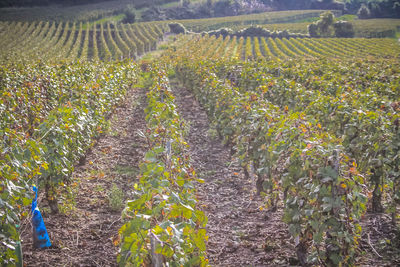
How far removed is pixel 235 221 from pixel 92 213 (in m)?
2.39

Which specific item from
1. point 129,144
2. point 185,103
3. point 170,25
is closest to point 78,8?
point 170,25

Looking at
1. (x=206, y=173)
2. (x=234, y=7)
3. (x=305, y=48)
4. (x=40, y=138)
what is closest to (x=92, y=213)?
(x=40, y=138)

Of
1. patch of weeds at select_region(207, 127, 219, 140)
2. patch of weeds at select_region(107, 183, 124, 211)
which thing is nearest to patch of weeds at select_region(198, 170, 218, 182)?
patch of weeds at select_region(107, 183, 124, 211)

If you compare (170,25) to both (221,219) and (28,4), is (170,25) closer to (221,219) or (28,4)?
(28,4)

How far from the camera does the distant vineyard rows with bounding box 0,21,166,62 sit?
4288 cm

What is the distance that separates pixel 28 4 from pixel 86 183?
8635cm

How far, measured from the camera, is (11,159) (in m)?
4.00

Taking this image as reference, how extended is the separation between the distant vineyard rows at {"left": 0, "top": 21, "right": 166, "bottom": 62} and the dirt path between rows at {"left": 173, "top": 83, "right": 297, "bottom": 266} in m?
33.5

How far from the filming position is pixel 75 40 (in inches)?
2127

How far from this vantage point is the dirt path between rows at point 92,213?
4535mm

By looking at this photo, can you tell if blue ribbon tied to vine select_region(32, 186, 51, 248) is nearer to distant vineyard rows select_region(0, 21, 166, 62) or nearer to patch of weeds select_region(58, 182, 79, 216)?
patch of weeds select_region(58, 182, 79, 216)

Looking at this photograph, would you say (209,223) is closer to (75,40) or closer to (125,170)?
(125,170)

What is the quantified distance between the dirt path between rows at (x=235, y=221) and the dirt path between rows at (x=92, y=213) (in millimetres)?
1426

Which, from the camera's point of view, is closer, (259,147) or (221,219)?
(221,219)
